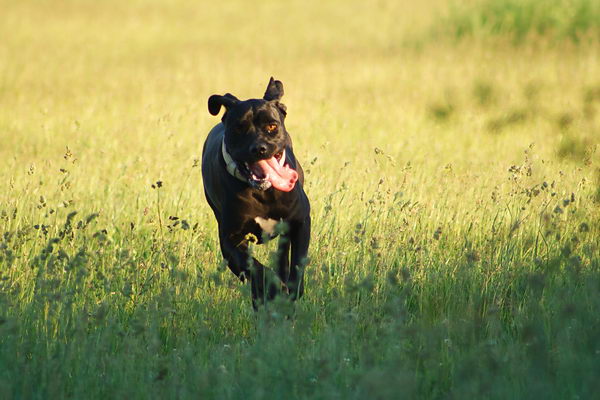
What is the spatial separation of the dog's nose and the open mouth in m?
0.12

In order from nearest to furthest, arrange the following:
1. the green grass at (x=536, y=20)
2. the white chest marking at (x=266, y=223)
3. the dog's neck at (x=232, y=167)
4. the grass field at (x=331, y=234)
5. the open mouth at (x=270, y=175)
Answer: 1. the grass field at (x=331, y=234)
2. the open mouth at (x=270, y=175)
3. the dog's neck at (x=232, y=167)
4. the white chest marking at (x=266, y=223)
5. the green grass at (x=536, y=20)

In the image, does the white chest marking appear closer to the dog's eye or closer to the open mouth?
the open mouth

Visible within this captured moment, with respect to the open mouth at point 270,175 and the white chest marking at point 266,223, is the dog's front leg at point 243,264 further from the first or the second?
the open mouth at point 270,175

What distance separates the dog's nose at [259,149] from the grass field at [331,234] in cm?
80

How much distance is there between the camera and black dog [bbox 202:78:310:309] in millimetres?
5859

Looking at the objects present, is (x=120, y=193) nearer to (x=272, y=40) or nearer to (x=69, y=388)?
(x=69, y=388)

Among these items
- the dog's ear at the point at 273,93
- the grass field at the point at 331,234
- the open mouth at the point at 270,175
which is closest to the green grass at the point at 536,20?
the grass field at the point at 331,234

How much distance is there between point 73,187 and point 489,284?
418 centimetres

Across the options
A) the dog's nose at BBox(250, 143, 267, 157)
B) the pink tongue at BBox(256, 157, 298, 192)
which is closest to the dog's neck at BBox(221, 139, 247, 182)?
the pink tongue at BBox(256, 157, 298, 192)

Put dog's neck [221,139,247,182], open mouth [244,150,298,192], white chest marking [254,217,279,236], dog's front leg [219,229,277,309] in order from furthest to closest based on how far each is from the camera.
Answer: white chest marking [254,217,279,236]
dog's neck [221,139,247,182]
open mouth [244,150,298,192]
dog's front leg [219,229,277,309]

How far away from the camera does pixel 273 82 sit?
6793 mm

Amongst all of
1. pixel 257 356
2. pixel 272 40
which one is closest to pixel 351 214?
pixel 257 356

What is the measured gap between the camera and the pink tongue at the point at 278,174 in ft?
19.3

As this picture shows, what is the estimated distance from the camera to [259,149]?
225 inches
